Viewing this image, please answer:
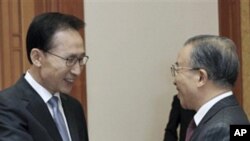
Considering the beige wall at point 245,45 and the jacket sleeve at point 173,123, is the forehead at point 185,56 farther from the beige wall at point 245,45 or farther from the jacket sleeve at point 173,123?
the beige wall at point 245,45

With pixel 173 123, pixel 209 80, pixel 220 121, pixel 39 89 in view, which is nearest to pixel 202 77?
pixel 209 80

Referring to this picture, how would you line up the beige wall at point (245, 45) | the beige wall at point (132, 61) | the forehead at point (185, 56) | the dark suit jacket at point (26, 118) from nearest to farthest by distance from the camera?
1. the dark suit jacket at point (26, 118)
2. the forehead at point (185, 56)
3. the beige wall at point (132, 61)
4. the beige wall at point (245, 45)

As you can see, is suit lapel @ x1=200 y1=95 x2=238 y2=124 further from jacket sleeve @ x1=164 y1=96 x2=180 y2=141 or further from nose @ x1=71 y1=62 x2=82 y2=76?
jacket sleeve @ x1=164 y1=96 x2=180 y2=141

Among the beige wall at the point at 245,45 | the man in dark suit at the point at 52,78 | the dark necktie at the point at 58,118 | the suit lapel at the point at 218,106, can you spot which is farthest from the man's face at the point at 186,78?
the beige wall at the point at 245,45

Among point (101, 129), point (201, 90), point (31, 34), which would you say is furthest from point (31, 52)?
point (101, 129)

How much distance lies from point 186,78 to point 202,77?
0.30 ft

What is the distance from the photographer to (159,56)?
4660mm

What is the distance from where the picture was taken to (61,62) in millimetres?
2373

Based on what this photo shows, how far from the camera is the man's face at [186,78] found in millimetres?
2395

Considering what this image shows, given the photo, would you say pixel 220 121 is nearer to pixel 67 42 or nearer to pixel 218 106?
pixel 218 106

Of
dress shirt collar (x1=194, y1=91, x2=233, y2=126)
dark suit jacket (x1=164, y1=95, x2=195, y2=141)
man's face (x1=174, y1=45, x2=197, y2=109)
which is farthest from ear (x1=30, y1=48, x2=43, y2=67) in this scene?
dark suit jacket (x1=164, y1=95, x2=195, y2=141)

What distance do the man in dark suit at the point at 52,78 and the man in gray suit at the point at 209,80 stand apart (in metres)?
0.48

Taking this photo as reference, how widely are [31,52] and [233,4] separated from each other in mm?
2863

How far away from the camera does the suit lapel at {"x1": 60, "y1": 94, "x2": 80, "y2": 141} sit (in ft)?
7.54
